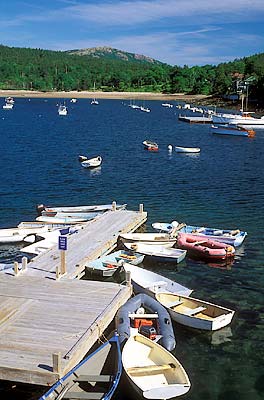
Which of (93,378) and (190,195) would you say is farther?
(190,195)

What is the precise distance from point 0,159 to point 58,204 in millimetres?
26648

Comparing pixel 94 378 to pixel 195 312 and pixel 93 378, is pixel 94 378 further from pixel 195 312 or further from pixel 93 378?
pixel 195 312

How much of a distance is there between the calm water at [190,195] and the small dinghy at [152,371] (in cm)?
93

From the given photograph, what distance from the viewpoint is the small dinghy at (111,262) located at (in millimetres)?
25391

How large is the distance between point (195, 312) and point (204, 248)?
8417 millimetres

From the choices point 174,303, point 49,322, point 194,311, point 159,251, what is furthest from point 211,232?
point 49,322

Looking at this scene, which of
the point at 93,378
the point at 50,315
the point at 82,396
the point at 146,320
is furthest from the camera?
the point at 146,320

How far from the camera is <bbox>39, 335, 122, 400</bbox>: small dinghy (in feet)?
48.7

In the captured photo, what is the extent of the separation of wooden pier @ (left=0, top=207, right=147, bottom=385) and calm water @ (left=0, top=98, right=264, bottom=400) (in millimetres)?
1601

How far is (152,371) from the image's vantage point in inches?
645

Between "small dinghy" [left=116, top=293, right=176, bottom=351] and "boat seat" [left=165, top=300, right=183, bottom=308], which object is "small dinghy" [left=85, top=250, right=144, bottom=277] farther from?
"boat seat" [left=165, top=300, right=183, bottom=308]

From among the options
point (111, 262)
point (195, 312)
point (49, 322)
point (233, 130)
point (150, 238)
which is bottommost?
point (195, 312)

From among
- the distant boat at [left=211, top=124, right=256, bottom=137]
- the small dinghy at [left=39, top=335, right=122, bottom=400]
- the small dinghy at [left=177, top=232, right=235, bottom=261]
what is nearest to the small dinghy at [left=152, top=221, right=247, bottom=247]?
the small dinghy at [left=177, top=232, right=235, bottom=261]

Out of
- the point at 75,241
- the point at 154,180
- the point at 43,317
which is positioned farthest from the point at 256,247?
the point at 154,180
